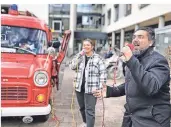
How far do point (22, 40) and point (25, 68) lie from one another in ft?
3.88

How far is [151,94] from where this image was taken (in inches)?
84.7

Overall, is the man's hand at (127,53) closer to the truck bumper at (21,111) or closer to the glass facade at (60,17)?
the truck bumper at (21,111)

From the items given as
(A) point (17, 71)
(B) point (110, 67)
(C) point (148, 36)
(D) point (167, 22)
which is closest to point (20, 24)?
(A) point (17, 71)

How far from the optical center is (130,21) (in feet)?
63.7

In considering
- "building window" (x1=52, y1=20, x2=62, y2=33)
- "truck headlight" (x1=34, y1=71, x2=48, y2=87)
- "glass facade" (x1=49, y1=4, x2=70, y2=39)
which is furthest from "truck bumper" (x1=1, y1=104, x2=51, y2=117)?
"building window" (x1=52, y1=20, x2=62, y2=33)

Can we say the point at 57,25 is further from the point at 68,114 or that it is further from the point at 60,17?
the point at 68,114

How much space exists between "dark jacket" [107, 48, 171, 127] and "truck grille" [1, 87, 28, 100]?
103 inches

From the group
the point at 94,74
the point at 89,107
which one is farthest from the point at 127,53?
the point at 89,107

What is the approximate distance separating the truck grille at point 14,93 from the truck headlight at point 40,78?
225mm

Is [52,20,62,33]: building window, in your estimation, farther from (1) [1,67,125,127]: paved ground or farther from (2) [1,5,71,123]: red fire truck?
(2) [1,5,71,123]: red fire truck

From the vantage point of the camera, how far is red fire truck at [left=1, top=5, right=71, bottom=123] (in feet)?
15.1

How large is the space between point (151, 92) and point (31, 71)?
297 cm

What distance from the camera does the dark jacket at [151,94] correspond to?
213 centimetres

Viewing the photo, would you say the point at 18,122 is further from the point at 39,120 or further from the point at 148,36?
the point at 148,36
